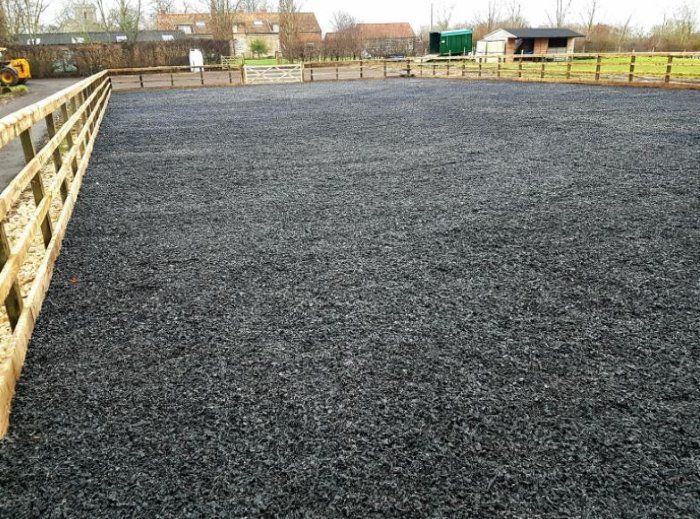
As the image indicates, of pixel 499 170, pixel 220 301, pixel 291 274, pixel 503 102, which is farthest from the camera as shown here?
pixel 503 102

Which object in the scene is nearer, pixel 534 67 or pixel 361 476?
pixel 361 476

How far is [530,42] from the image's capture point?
185ft

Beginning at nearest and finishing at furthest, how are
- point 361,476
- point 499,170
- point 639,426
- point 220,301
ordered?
point 361,476, point 639,426, point 220,301, point 499,170

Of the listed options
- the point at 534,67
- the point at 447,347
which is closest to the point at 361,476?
the point at 447,347

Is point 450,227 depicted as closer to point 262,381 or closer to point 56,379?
point 262,381

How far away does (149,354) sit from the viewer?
280 cm

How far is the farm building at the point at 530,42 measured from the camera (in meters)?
54.4

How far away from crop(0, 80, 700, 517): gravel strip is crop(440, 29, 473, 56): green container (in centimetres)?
4254

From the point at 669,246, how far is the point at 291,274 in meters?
2.96

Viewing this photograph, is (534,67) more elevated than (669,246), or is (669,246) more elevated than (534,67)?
(534,67)

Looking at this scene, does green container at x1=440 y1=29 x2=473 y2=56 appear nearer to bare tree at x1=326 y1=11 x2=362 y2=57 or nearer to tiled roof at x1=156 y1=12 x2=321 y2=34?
bare tree at x1=326 y1=11 x2=362 y2=57

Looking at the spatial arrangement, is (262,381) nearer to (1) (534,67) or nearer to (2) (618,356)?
(2) (618,356)

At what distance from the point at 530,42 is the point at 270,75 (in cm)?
3874

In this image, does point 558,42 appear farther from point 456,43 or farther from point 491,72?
point 491,72
